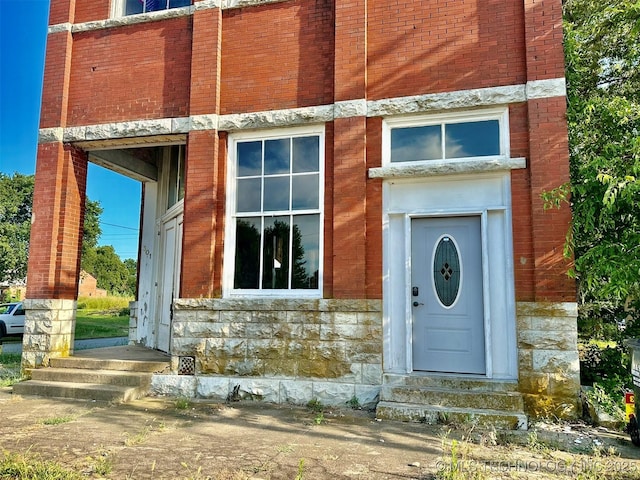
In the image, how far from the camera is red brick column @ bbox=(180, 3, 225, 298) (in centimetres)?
724

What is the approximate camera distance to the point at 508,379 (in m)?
6.07

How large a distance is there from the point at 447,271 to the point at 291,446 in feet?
10.5

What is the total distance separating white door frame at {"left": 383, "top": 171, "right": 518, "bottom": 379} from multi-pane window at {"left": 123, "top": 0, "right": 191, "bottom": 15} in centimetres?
526

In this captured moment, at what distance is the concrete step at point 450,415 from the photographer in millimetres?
5309

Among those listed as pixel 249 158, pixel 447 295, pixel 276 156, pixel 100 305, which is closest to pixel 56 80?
pixel 249 158

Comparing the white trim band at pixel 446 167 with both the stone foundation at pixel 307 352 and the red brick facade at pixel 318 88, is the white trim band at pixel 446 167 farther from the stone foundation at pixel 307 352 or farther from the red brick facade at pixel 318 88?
the stone foundation at pixel 307 352

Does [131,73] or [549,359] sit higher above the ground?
[131,73]

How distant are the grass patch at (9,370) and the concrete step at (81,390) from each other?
0.57 metres

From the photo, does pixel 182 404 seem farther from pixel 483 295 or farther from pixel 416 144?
pixel 416 144

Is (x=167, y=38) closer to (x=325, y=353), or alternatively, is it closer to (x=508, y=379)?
(x=325, y=353)

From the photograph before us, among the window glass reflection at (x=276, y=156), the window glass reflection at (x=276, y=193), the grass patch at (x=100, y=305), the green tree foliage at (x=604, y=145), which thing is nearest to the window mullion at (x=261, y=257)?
the window glass reflection at (x=276, y=193)

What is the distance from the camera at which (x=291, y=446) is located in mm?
4738

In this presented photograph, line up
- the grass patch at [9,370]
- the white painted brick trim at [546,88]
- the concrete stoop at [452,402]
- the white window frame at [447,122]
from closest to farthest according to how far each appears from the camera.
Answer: the concrete stoop at [452,402], the white painted brick trim at [546,88], the white window frame at [447,122], the grass patch at [9,370]

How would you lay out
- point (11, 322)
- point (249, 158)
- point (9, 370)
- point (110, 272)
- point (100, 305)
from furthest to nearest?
point (110, 272) < point (100, 305) < point (11, 322) < point (9, 370) < point (249, 158)
